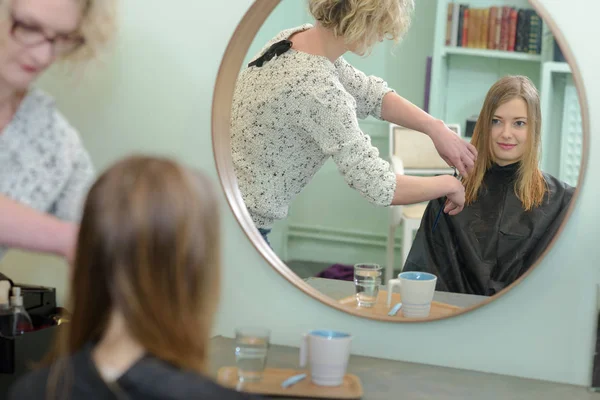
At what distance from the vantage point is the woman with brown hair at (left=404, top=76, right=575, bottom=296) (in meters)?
1.28

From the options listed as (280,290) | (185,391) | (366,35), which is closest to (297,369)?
(280,290)

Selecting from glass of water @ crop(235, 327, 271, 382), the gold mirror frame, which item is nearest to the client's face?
the gold mirror frame

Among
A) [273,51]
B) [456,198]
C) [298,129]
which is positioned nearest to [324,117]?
[298,129]

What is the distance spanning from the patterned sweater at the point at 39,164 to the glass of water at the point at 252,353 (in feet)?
1.13

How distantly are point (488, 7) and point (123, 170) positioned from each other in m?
0.71

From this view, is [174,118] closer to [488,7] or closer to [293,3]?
[293,3]

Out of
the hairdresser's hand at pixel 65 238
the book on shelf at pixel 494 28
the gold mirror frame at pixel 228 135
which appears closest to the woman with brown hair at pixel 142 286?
the hairdresser's hand at pixel 65 238

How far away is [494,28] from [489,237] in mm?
361

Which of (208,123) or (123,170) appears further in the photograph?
(208,123)

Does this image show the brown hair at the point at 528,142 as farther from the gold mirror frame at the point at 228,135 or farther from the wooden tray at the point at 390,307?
the gold mirror frame at the point at 228,135

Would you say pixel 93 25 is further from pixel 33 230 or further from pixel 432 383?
pixel 432 383

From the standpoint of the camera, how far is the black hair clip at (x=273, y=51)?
56.5 inches

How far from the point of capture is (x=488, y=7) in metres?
1.30

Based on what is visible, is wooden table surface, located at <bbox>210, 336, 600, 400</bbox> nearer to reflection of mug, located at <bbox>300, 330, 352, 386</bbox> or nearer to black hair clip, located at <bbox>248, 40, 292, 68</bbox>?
reflection of mug, located at <bbox>300, 330, 352, 386</bbox>
